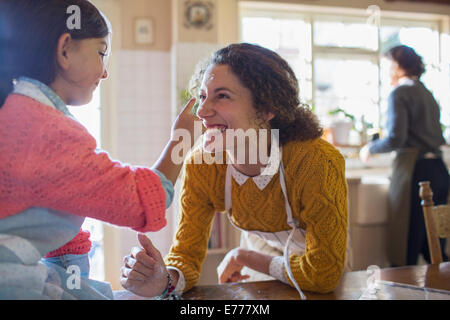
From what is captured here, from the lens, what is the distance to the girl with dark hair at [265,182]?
0.79 metres

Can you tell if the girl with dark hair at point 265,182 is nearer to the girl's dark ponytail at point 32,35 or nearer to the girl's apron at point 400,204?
the girl's dark ponytail at point 32,35

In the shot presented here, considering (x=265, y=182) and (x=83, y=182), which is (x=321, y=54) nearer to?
(x=265, y=182)

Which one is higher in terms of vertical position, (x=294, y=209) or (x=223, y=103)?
(x=223, y=103)

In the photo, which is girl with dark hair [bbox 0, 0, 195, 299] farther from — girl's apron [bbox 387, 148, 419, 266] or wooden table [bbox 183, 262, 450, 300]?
girl's apron [bbox 387, 148, 419, 266]

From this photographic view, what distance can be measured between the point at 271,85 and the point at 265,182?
0.22 m

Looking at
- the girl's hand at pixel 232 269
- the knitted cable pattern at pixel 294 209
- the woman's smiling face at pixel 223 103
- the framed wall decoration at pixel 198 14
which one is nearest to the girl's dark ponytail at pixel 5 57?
the woman's smiling face at pixel 223 103

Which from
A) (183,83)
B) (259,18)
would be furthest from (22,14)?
(259,18)

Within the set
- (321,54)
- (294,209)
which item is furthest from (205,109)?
(321,54)

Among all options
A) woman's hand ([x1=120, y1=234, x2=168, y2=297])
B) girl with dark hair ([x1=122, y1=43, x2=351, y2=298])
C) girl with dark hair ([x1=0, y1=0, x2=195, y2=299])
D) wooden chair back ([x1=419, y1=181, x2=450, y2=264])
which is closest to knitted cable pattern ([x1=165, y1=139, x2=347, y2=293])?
girl with dark hair ([x1=122, y1=43, x2=351, y2=298])

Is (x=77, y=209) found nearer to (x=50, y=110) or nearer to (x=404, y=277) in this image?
(x=50, y=110)

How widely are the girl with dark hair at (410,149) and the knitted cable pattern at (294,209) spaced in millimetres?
1088

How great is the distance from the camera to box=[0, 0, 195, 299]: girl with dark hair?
0.37m

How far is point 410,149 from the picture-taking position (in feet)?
6.30

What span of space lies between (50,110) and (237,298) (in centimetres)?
46
